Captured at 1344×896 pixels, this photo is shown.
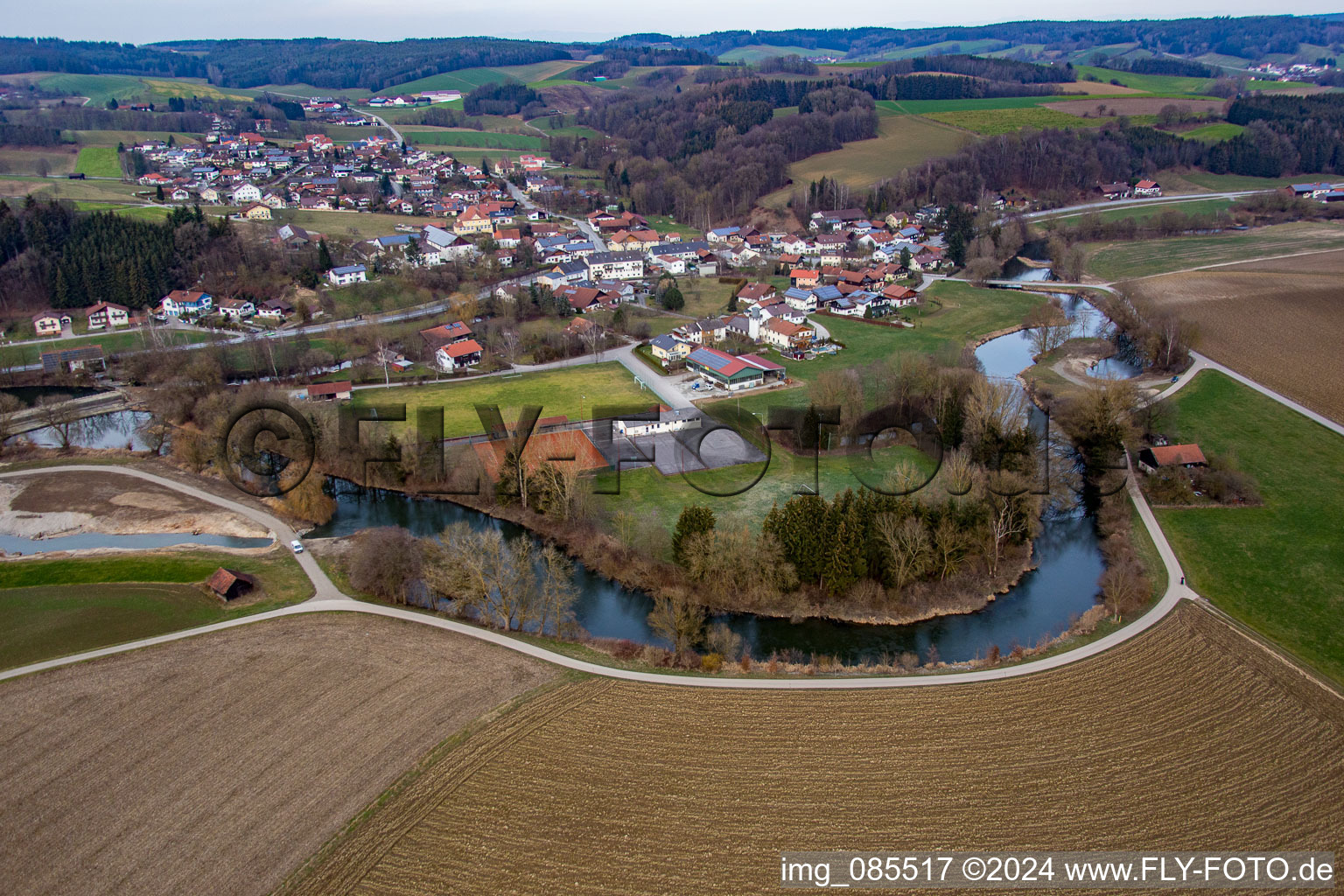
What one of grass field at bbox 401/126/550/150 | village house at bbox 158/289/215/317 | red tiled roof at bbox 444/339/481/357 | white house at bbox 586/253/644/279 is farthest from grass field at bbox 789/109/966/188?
village house at bbox 158/289/215/317

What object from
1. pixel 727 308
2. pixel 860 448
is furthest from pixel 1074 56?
pixel 860 448

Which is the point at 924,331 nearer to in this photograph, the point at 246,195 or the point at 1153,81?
the point at 246,195

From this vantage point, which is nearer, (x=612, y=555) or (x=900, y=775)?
(x=900, y=775)

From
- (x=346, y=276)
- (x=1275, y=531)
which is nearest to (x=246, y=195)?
(x=346, y=276)

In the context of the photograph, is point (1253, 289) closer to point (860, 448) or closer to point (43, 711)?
point (860, 448)

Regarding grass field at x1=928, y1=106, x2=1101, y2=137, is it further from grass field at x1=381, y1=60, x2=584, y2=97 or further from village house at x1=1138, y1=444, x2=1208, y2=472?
grass field at x1=381, y1=60, x2=584, y2=97

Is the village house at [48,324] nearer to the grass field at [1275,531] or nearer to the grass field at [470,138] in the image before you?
the grass field at [1275,531]

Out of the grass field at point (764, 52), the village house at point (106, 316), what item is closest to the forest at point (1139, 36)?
the grass field at point (764, 52)
